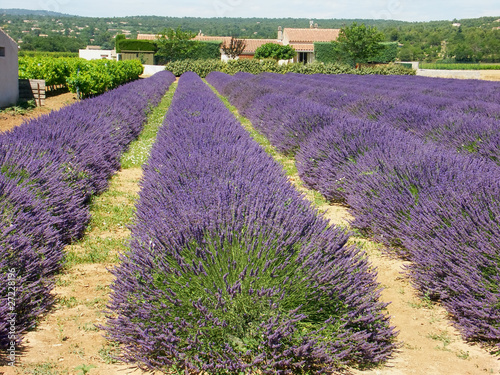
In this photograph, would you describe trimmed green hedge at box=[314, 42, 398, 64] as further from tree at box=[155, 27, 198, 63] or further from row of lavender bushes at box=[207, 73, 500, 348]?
row of lavender bushes at box=[207, 73, 500, 348]

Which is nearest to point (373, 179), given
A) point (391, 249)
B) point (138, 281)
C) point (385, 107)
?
point (391, 249)

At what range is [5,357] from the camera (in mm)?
2646

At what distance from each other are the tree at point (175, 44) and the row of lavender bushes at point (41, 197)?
41.6m

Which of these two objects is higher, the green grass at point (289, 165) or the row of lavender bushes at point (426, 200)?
the row of lavender bushes at point (426, 200)

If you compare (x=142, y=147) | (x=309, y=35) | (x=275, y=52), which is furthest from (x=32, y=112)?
(x=309, y=35)

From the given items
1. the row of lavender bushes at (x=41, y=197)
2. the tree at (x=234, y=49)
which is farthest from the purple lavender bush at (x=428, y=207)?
the tree at (x=234, y=49)

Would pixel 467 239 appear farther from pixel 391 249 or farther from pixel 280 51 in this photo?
pixel 280 51

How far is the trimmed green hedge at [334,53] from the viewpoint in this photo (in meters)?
47.0

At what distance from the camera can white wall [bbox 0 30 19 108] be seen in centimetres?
1505

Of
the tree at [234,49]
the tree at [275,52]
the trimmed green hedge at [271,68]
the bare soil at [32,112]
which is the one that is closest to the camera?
the bare soil at [32,112]

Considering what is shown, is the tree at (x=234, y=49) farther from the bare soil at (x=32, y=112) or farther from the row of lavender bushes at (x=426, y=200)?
the row of lavender bushes at (x=426, y=200)

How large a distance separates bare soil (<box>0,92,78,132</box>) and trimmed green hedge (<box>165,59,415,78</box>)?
21357 mm

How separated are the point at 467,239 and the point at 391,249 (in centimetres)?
109

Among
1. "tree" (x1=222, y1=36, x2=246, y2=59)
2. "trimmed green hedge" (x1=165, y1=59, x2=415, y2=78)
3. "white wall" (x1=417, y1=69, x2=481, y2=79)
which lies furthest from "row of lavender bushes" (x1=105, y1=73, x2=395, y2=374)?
"tree" (x1=222, y1=36, x2=246, y2=59)
